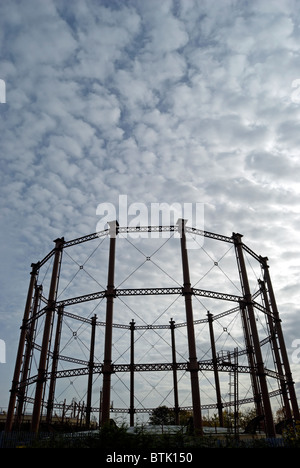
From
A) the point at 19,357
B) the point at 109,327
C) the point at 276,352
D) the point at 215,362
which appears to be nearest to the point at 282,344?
the point at 276,352

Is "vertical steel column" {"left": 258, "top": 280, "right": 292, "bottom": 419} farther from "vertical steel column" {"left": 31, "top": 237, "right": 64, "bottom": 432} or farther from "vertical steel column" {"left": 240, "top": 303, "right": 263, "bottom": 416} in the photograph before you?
"vertical steel column" {"left": 31, "top": 237, "right": 64, "bottom": 432}

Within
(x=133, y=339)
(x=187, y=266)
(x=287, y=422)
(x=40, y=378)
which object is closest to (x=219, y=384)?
(x=287, y=422)

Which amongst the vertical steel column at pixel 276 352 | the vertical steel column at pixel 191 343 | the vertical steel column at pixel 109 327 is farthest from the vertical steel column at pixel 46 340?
the vertical steel column at pixel 276 352

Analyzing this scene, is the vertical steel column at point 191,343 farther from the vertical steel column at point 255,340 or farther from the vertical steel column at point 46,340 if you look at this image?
the vertical steel column at point 46,340

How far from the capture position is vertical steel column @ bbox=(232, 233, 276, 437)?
18.1 metres

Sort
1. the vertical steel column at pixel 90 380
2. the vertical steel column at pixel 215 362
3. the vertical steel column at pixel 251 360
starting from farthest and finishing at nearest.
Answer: the vertical steel column at pixel 215 362 → the vertical steel column at pixel 90 380 → the vertical steel column at pixel 251 360

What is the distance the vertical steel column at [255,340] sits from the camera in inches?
714

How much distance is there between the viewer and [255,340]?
19672 millimetres

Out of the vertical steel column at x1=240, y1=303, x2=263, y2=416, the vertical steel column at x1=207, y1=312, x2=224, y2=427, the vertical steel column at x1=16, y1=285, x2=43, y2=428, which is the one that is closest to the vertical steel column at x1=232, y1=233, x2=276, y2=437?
the vertical steel column at x1=240, y1=303, x2=263, y2=416

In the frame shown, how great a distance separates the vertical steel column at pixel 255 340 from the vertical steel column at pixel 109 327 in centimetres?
831

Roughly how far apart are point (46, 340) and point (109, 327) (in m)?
4.47

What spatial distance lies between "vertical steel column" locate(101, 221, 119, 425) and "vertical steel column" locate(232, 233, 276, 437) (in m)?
8.31

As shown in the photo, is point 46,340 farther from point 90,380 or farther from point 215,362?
point 215,362
